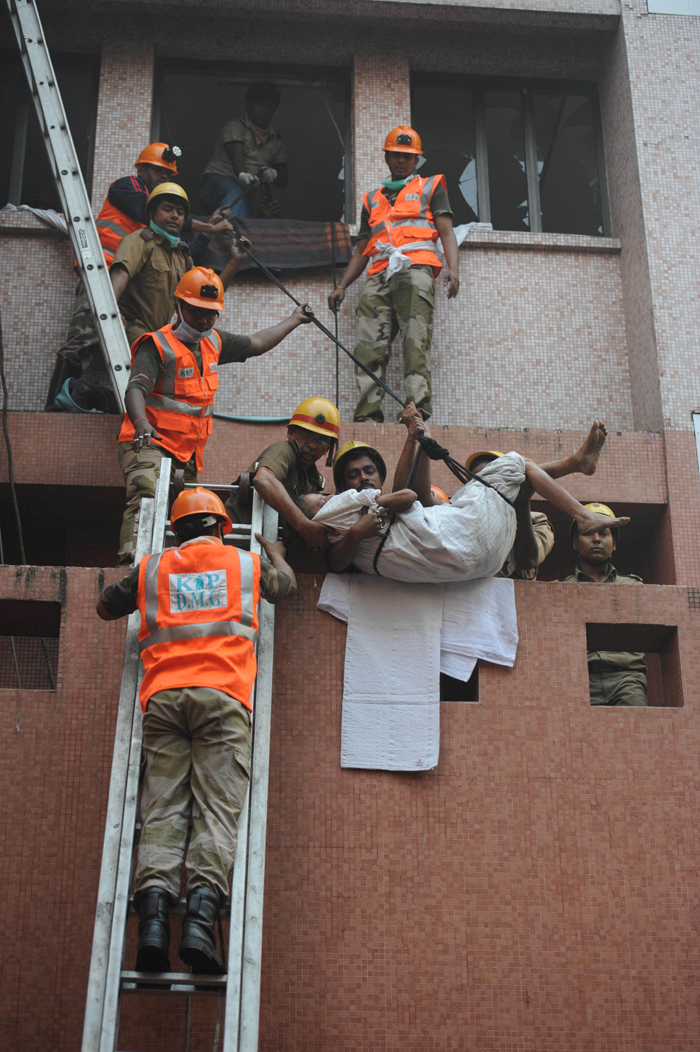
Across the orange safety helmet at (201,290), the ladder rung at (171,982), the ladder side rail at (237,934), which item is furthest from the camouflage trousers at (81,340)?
the ladder rung at (171,982)

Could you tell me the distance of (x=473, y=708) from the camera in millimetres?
5633

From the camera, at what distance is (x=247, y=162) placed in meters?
9.51

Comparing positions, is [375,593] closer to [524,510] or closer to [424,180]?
[524,510]

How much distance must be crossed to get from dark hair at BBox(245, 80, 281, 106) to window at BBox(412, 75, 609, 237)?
1.24 meters

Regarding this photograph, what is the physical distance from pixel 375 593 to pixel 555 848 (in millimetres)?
1521

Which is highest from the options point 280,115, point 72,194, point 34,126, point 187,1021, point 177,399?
point 280,115

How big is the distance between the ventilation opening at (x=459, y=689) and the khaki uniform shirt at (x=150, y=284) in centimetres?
347

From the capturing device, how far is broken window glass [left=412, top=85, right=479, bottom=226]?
988 centimetres

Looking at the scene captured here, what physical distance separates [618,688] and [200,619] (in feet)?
9.36

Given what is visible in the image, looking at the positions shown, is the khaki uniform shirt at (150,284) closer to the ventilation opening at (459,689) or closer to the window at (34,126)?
the window at (34,126)

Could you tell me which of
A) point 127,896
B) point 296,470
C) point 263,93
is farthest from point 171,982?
point 263,93

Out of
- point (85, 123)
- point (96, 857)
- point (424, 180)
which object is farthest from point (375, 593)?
point (85, 123)

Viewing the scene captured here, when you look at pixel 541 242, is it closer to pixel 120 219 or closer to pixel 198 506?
pixel 120 219

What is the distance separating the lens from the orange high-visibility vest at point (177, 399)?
6637mm
